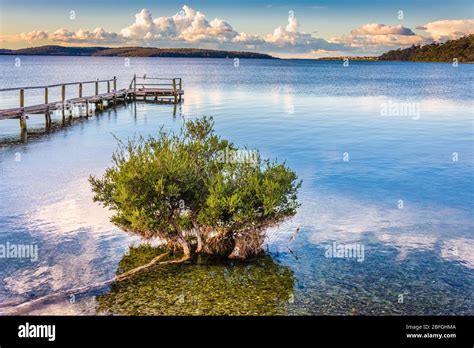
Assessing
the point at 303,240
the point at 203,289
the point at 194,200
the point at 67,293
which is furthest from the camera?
the point at 303,240

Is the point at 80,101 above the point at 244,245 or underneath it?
above

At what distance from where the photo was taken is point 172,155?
14766 millimetres

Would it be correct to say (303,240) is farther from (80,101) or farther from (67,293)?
(80,101)

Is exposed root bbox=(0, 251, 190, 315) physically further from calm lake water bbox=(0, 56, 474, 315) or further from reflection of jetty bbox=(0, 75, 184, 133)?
reflection of jetty bbox=(0, 75, 184, 133)

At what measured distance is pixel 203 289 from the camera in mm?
13055

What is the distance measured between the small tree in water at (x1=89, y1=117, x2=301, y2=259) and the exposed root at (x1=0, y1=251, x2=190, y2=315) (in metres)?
0.65

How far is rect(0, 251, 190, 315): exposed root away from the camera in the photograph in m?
11.9

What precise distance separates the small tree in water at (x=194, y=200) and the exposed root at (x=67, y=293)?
0.65 metres

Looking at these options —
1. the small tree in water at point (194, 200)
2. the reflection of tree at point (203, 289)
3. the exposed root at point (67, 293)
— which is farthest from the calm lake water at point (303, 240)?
the small tree in water at point (194, 200)

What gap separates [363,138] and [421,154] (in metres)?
6.89

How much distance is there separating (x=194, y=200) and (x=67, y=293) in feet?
13.0

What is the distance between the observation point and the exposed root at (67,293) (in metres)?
11.9

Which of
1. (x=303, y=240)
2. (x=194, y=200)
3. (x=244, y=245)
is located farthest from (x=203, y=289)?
(x=303, y=240)

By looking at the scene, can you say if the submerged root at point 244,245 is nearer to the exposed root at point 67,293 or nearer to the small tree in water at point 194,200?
the small tree in water at point 194,200
